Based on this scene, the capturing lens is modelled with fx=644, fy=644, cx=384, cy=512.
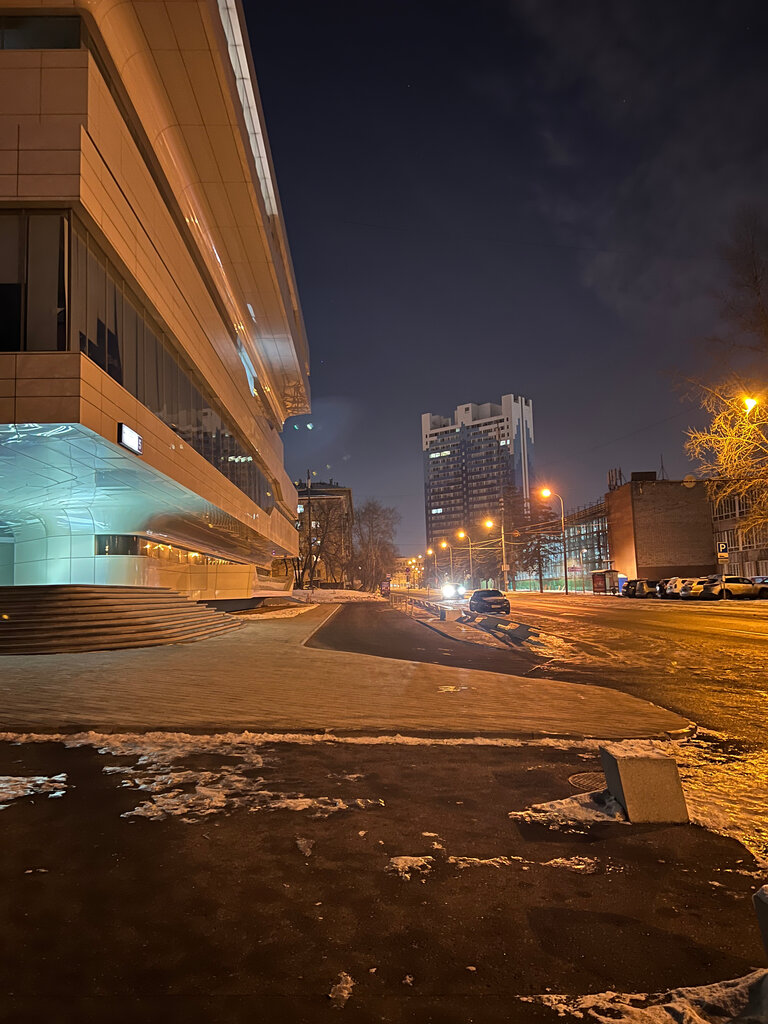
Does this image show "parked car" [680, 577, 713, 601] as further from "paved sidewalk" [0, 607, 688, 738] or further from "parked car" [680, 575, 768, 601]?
"paved sidewalk" [0, 607, 688, 738]

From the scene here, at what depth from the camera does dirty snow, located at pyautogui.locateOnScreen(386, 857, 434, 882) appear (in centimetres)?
385

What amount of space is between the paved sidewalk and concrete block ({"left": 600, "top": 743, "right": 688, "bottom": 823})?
8.68 feet

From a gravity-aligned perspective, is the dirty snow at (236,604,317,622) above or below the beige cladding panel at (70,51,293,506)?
below

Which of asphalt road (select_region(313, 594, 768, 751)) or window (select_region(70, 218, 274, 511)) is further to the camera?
window (select_region(70, 218, 274, 511))

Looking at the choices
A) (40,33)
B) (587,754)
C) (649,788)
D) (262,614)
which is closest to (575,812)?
(649,788)

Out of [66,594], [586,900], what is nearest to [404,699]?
[586,900]

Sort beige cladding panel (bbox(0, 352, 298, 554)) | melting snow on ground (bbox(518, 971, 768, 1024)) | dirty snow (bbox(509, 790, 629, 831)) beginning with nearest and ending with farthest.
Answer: melting snow on ground (bbox(518, 971, 768, 1024))
dirty snow (bbox(509, 790, 629, 831))
beige cladding panel (bbox(0, 352, 298, 554))

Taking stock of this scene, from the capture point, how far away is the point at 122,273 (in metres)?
17.0

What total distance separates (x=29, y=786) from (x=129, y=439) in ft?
38.3

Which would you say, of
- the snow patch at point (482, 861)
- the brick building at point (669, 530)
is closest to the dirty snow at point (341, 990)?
the snow patch at point (482, 861)

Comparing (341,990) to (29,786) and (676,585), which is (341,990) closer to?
(29,786)

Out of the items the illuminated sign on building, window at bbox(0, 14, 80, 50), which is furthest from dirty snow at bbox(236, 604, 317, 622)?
window at bbox(0, 14, 80, 50)

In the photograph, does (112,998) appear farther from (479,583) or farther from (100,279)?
(479,583)

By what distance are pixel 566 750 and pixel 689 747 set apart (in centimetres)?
141
